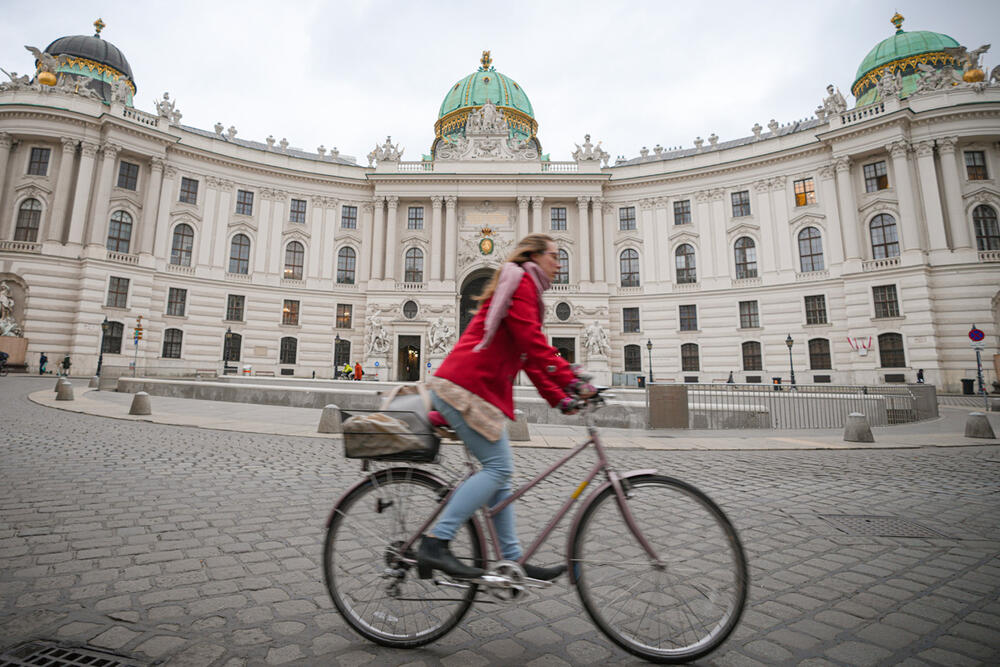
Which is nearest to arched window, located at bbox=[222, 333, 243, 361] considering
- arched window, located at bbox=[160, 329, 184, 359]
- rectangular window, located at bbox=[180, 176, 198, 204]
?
arched window, located at bbox=[160, 329, 184, 359]

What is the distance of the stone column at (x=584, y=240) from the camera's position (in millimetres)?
37009

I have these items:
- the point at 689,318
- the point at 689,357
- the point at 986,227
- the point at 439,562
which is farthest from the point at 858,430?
the point at 986,227

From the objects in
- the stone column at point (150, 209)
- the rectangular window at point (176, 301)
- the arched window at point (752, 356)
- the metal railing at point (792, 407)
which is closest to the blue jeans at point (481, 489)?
the metal railing at point (792, 407)

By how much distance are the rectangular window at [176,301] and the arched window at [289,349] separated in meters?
7.00

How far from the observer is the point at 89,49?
36.6 metres

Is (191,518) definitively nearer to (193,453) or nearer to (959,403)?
(193,453)

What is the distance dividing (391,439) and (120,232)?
3985 cm

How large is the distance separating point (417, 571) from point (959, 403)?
28.5m

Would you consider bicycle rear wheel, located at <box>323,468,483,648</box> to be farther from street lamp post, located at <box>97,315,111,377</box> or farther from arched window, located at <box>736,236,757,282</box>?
arched window, located at <box>736,236,757,282</box>

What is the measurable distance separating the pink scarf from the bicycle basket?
502mm

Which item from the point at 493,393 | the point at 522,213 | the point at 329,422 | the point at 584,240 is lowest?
the point at 329,422

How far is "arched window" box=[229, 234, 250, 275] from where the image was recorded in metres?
35.4

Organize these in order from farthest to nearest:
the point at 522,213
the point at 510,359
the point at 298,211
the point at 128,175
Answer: the point at 522,213 → the point at 298,211 → the point at 128,175 → the point at 510,359

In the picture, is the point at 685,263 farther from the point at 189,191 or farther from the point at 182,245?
the point at 189,191
